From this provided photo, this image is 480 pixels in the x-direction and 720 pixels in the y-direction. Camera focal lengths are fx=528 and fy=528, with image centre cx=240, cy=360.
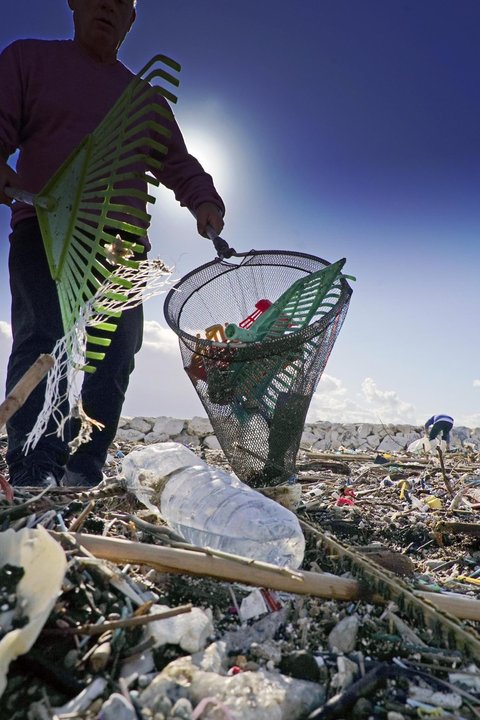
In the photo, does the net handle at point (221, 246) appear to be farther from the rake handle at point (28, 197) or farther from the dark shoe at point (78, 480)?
the dark shoe at point (78, 480)

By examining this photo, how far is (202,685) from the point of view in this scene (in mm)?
874

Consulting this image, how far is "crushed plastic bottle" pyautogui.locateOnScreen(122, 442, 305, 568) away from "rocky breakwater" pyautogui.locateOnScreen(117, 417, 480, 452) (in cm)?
484

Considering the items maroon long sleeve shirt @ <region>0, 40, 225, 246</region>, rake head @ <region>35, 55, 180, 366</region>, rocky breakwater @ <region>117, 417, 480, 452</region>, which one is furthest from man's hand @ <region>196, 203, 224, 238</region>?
rocky breakwater @ <region>117, 417, 480, 452</region>

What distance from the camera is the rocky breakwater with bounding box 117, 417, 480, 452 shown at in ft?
24.4

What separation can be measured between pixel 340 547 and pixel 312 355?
1.34 m

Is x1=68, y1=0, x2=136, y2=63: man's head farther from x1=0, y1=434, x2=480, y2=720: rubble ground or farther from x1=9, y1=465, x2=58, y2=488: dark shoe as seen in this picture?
x1=0, y1=434, x2=480, y2=720: rubble ground

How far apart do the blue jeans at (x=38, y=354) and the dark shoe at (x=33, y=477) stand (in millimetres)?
27

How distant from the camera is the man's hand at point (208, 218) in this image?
2910 millimetres

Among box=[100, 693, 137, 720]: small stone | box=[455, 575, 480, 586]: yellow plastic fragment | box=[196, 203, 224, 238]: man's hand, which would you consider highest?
box=[196, 203, 224, 238]: man's hand

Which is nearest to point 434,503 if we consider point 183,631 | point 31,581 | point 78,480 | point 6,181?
point 78,480

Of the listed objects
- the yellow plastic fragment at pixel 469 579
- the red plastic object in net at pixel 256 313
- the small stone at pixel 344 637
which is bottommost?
the small stone at pixel 344 637

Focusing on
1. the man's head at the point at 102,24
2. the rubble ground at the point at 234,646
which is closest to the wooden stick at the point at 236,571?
the rubble ground at the point at 234,646

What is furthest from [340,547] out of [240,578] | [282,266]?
[282,266]

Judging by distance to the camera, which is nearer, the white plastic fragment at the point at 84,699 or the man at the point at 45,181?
the white plastic fragment at the point at 84,699
